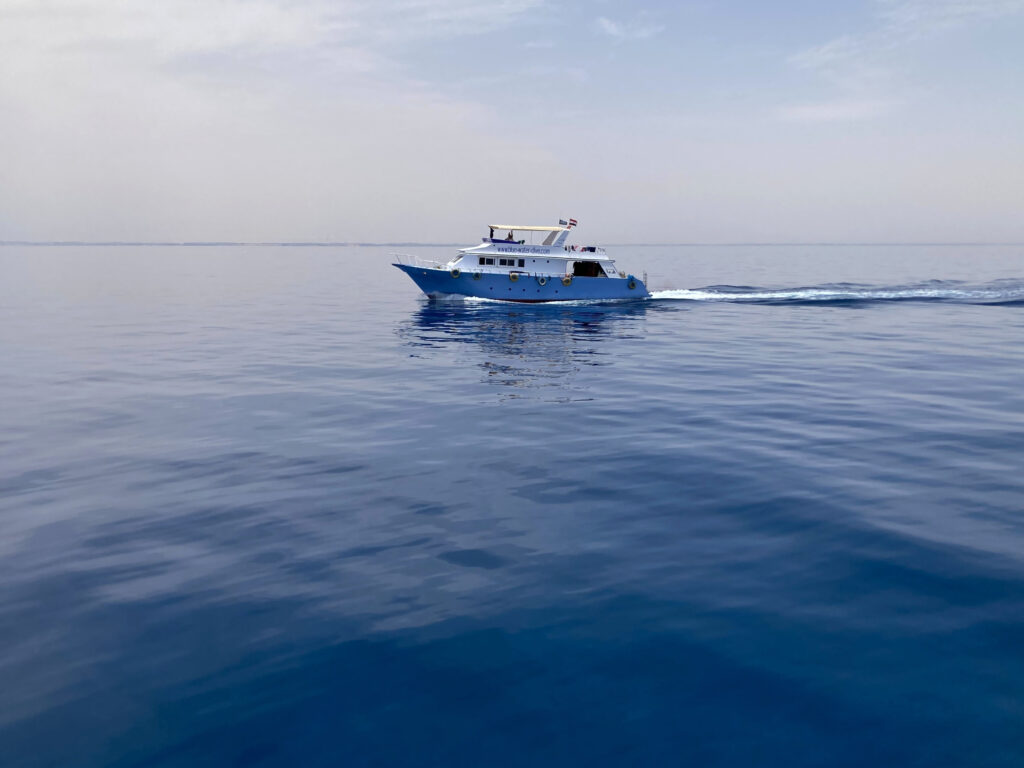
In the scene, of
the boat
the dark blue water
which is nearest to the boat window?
the boat

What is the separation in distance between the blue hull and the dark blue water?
28.7 meters

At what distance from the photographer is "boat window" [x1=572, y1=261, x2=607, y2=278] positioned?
1962 inches

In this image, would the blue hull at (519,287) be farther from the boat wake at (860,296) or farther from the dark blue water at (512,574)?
the dark blue water at (512,574)

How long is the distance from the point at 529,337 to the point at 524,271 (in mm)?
15636

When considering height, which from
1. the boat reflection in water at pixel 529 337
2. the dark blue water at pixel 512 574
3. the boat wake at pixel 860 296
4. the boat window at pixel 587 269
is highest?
the boat window at pixel 587 269

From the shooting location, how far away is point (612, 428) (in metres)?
16.1

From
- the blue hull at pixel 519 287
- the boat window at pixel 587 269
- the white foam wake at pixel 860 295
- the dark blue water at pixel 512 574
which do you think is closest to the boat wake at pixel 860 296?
the white foam wake at pixel 860 295

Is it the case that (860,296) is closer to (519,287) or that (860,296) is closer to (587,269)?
(587,269)

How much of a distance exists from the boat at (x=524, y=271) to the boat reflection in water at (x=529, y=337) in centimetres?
94

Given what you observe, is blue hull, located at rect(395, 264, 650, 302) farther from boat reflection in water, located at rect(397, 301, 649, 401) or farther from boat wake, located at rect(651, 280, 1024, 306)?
boat wake, located at rect(651, 280, 1024, 306)

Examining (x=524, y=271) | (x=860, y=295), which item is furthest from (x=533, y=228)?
(x=860, y=295)

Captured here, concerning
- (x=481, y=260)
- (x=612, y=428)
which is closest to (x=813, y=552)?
(x=612, y=428)

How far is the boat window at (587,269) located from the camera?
49844 millimetres

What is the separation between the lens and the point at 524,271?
48.6 meters
